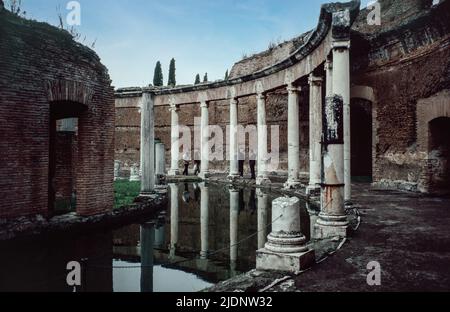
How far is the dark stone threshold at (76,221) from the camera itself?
7.29 m

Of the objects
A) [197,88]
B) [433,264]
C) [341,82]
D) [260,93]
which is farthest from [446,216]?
[197,88]

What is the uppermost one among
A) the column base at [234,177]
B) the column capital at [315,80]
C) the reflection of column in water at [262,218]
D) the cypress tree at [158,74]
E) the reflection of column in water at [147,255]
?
the cypress tree at [158,74]

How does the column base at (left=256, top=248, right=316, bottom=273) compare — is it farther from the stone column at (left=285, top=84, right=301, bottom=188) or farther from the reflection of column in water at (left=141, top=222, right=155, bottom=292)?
the stone column at (left=285, top=84, right=301, bottom=188)

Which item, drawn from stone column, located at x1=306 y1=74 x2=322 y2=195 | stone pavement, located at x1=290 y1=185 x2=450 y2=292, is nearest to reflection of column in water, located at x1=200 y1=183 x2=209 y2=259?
stone pavement, located at x1=290 y1=185 x2=450 y2=292

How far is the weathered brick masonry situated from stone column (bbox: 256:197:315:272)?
5.03 metres

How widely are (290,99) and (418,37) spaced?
182 inches

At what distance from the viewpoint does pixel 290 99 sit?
15109mm

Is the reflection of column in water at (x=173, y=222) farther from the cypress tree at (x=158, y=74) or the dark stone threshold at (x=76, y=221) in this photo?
the cypress tree at (x=158, y=74)

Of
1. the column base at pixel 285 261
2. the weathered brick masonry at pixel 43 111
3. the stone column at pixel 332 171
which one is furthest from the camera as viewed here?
the weathered brick masonry at pixel 43 111

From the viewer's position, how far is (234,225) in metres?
9.13

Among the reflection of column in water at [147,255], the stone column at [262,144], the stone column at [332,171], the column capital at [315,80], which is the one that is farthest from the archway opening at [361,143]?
the stone column at [332,171]

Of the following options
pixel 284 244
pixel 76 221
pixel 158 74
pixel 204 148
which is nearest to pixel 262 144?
pixel 204 148

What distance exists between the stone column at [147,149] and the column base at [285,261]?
786 centimetres

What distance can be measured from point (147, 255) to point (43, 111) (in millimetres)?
3624
